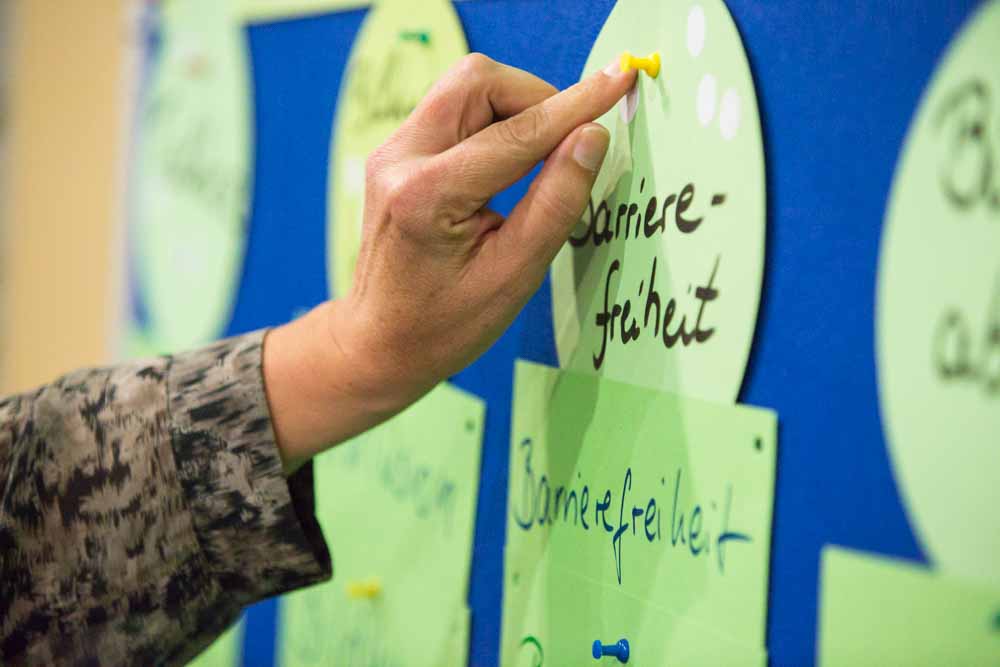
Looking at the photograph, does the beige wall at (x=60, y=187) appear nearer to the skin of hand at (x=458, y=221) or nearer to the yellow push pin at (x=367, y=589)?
the yellow push pin at (x=367, y=589)

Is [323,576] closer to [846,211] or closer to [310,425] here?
[310,425]

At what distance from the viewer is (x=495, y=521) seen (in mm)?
598

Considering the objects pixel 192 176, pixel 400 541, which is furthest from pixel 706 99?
pixel 192 176

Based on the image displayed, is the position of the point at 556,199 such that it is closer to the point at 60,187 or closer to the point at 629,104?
the point at 629,104

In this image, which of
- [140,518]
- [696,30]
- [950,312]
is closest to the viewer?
[950,312]

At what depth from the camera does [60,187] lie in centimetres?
127

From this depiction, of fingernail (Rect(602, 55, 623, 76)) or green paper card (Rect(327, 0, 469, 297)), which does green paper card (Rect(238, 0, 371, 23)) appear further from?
fingernail (Rect(602, 55, 623, 76))

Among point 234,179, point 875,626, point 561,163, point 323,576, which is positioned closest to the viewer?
point 875,626

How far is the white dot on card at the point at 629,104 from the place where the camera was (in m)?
0.50

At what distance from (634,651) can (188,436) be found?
27cm

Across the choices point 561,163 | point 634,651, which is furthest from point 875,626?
point 561,163

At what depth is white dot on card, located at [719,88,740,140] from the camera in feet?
1.46

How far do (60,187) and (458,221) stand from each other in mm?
951

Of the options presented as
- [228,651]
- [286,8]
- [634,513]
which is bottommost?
[228,651]
